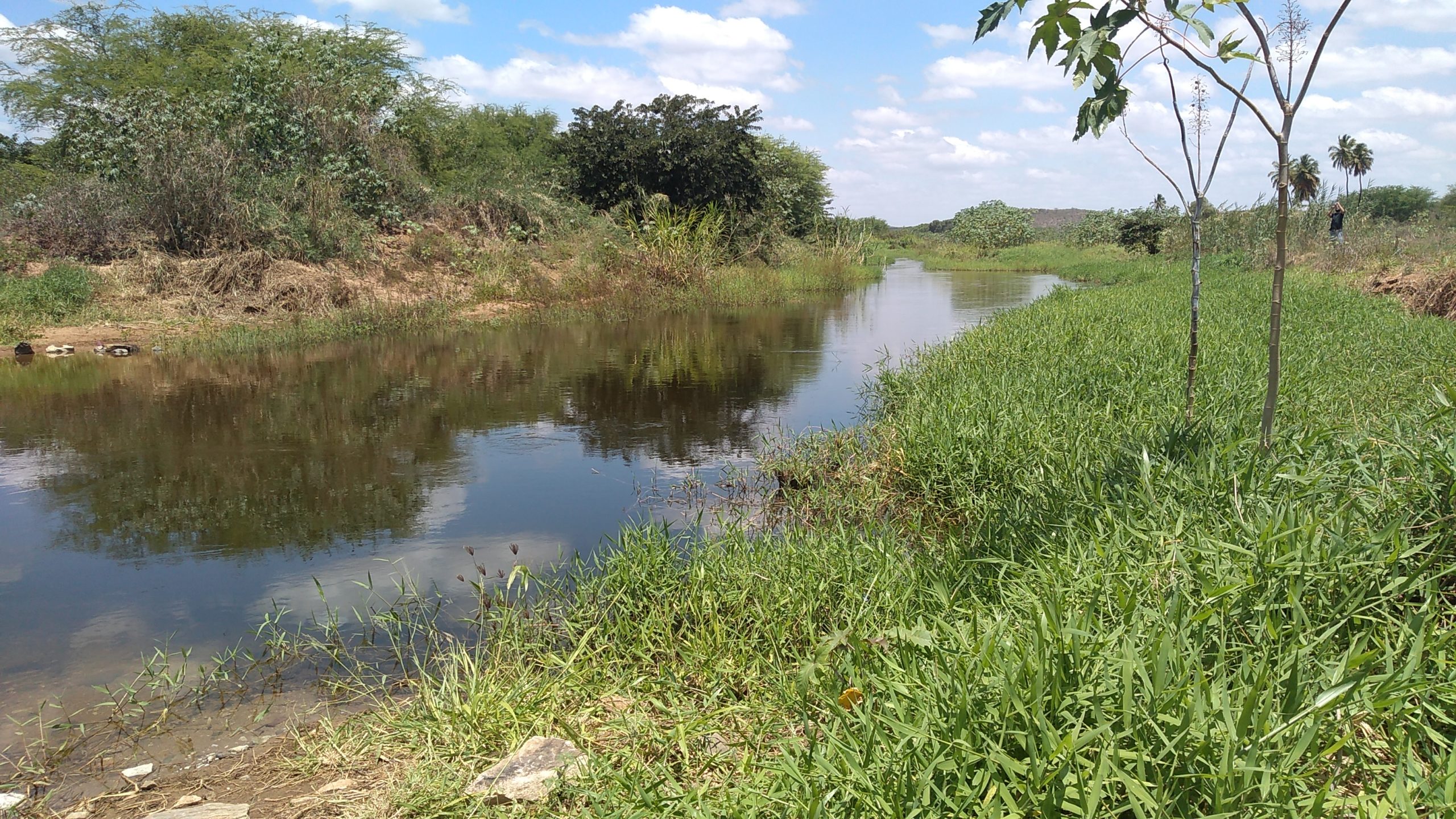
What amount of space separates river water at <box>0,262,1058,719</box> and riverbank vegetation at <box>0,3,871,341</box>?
3.63m

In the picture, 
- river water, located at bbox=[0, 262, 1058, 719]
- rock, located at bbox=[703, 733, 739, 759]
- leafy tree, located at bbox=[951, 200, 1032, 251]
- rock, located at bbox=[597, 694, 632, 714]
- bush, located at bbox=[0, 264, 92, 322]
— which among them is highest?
leafy tree, located at bbox=[951, 200, 1032, 251]

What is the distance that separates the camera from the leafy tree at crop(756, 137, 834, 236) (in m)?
26.7

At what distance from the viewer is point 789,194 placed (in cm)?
3061

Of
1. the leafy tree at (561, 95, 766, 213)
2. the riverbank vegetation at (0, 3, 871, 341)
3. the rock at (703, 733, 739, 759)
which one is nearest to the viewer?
the rock at (703, 733, 739, 759)

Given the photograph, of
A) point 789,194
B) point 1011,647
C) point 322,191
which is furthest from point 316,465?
point 789,194

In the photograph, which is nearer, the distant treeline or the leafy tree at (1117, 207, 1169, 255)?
the distant treeline

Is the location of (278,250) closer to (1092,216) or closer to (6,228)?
(6,228)

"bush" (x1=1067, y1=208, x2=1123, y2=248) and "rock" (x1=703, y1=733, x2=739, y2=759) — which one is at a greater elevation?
"bush" (x1=1067, y1=208, x2=1123, y2=248)

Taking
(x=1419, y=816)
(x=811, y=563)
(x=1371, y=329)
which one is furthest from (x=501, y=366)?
(x=1419, y=816)

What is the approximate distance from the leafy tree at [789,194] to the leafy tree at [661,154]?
1763 millimetres

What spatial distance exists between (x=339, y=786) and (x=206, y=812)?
37 centimetres

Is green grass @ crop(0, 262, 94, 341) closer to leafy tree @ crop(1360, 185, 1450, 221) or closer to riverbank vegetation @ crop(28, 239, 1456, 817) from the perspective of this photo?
riverbank vegetation @ crop(28, 239, 1456, 817)

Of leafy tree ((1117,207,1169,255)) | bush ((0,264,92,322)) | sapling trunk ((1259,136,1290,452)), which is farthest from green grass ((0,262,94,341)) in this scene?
leafy tree ((1117,207,1169,255))

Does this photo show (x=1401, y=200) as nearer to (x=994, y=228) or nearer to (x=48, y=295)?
(x=994, y=228)
